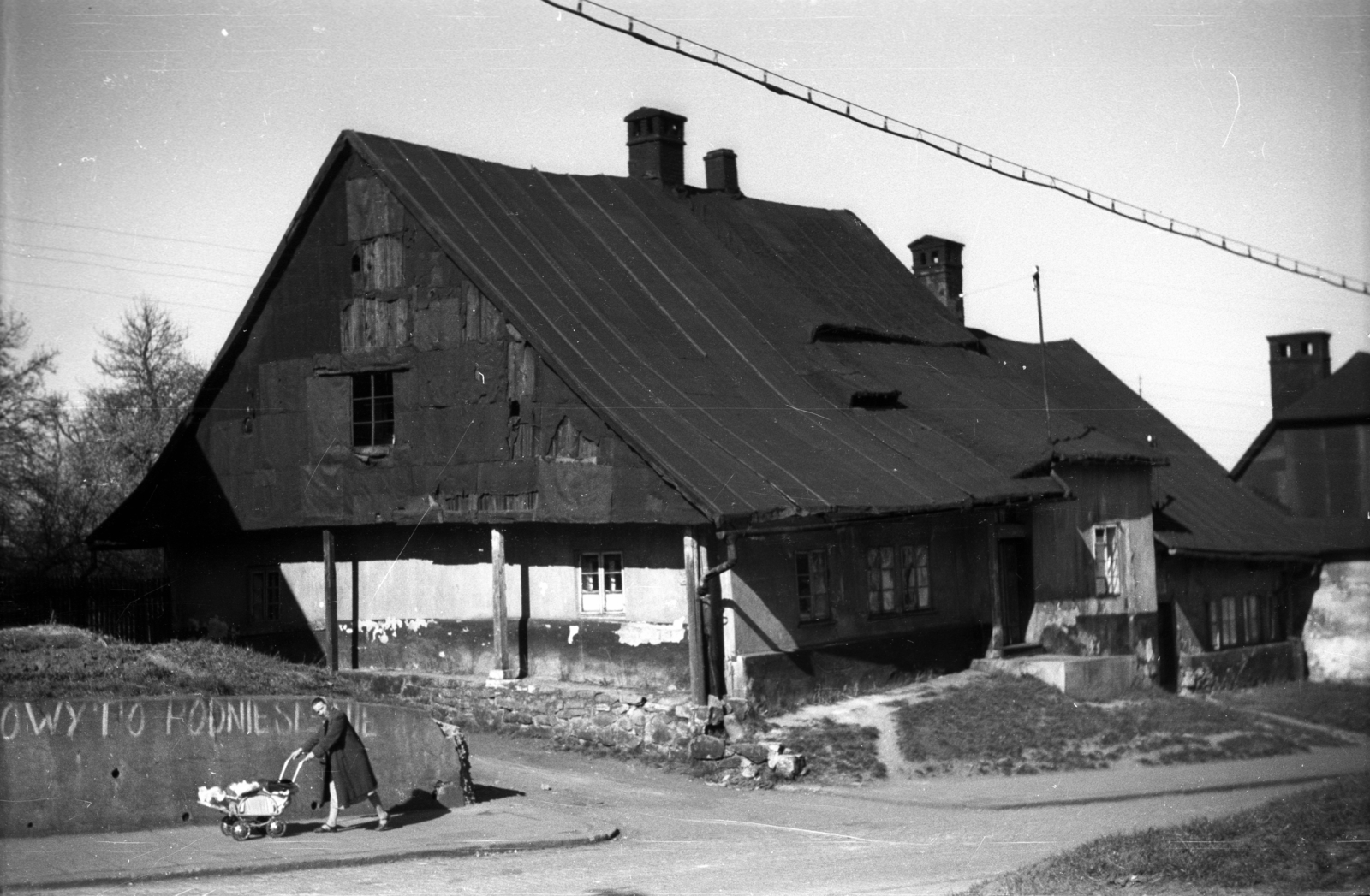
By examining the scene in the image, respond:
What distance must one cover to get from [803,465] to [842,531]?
1.54m

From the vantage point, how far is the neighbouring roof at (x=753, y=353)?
20625 mm

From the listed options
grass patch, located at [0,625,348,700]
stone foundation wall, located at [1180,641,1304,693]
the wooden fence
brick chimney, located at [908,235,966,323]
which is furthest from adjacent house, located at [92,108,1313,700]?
brick chimney, located at [908,235,966,323]

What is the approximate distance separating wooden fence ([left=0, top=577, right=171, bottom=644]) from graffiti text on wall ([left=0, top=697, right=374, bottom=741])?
13429mm

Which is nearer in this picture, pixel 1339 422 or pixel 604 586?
pixel 604 586

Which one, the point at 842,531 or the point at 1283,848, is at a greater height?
the point at 842,531

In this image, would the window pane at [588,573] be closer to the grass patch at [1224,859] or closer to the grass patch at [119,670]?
the grass patch at [119,670]

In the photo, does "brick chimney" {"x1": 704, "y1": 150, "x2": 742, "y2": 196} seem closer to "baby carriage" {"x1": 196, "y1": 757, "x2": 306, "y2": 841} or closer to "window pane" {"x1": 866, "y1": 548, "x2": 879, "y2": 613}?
"window pane" {"x1": 866, "y1": 548, "x2": 879, "y2": 613}

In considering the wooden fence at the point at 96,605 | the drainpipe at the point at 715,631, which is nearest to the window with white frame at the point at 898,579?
the drainpipe at the point at 715,631

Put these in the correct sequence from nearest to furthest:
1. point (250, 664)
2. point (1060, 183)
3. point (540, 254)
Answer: point (1060, 183), point (250, 664), point (540, 254)

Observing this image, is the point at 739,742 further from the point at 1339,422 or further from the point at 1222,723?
the point at 1339,422

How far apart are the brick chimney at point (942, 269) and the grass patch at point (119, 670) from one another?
19678 millimetres

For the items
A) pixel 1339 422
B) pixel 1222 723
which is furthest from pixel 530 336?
pixel 1339 422

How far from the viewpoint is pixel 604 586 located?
69.1ft

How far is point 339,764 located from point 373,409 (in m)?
10.2
